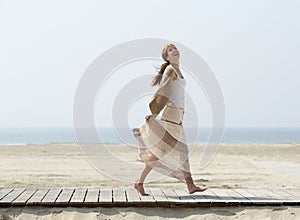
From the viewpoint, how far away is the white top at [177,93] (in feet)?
21.2

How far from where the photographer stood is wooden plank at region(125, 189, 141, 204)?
631 cm

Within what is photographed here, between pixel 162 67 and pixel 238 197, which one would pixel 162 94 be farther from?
pixel 238 197

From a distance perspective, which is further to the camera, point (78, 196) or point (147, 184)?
point (147, 184)

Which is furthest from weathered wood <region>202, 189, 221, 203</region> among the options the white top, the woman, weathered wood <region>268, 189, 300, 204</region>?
the white top

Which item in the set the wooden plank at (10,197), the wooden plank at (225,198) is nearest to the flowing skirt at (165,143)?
the wooden plank at (225,198)

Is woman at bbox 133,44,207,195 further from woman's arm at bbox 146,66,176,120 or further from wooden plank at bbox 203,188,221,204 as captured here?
wooden plank at bbox 203,188,221,204

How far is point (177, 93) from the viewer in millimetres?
6500

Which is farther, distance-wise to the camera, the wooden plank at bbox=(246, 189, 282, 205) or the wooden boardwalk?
the wooden plank at bbox=(246, 189, 282, 205)

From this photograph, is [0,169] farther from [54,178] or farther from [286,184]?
[286,184]

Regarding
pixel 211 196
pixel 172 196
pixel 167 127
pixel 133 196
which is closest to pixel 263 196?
pixel 211 196

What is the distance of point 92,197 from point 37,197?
714mm

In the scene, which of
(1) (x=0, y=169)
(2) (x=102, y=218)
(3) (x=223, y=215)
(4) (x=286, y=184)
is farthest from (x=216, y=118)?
(1) (x=0, y=169)

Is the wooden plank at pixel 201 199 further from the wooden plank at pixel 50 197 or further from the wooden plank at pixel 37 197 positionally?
the wooden plank at pixel 37 197

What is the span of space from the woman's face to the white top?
0.74 ft
